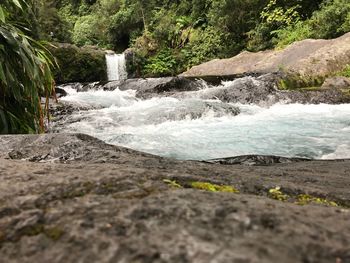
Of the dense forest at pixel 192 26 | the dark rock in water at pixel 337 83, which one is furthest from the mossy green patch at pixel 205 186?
the dense forest at pixel 192 26

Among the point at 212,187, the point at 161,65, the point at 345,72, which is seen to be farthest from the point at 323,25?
the point at 212,187

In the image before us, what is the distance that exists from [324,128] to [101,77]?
1439cm

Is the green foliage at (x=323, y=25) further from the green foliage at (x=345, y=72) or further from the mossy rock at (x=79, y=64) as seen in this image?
the mossy rock at (x=79, y=64)

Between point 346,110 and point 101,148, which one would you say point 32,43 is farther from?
point 346,110

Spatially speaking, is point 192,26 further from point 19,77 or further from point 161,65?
point 19,77

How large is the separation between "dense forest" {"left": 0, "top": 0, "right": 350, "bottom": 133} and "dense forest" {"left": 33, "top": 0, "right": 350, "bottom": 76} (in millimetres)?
39

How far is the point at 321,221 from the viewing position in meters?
0.95

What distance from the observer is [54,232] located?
899 millimetres

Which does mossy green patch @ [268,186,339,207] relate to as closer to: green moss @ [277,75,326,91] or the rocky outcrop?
green moss @ [277,75,326,91]

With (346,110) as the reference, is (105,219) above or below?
above

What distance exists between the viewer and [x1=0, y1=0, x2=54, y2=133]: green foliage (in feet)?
12.2

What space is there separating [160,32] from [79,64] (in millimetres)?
6229

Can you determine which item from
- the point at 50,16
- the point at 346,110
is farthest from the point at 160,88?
the point at 50,16

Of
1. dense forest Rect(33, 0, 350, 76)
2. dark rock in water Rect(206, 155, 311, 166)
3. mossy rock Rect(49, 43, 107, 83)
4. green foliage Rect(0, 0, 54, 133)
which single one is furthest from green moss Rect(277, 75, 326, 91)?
mossy rock Rect(49, 43, 107, 83)
